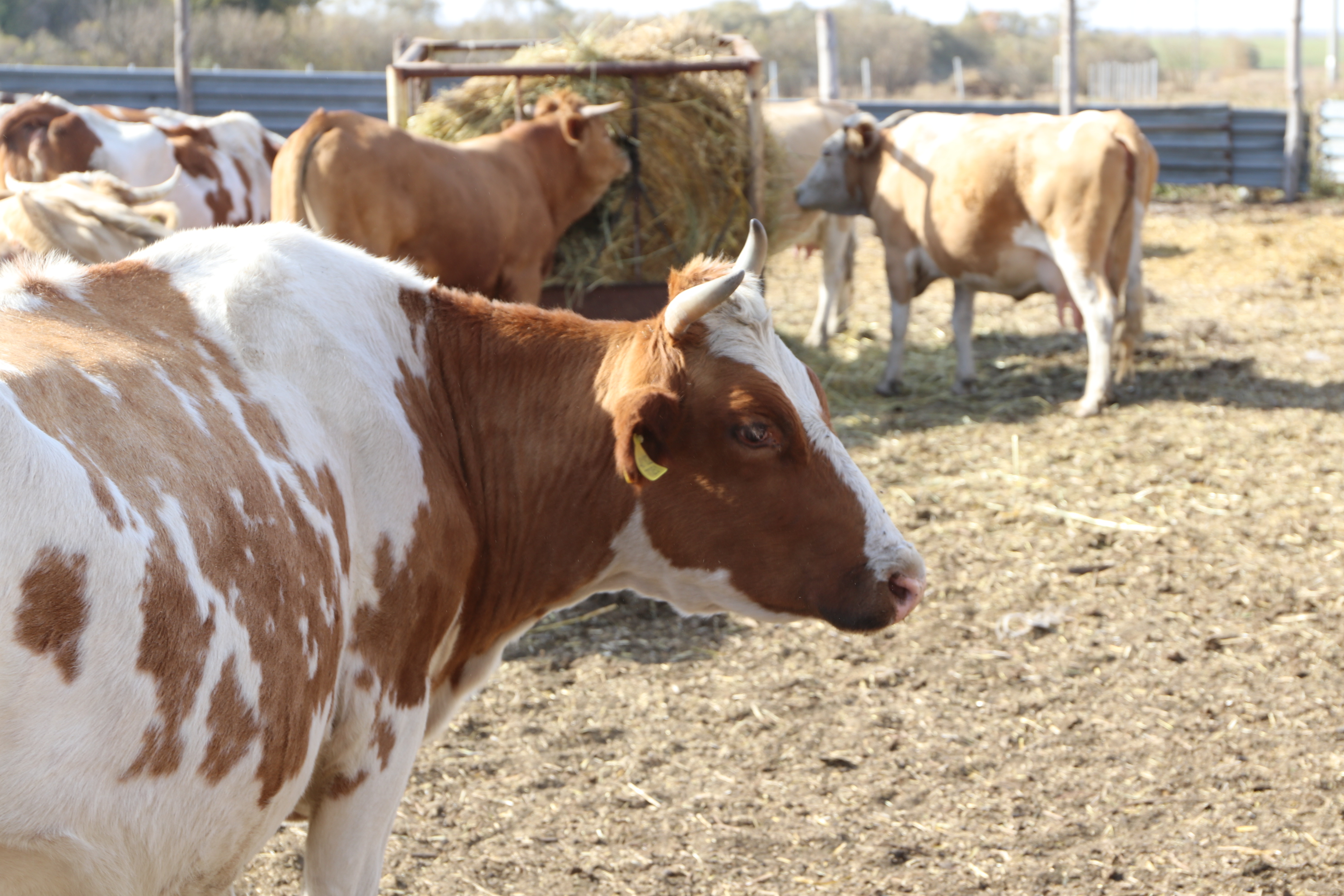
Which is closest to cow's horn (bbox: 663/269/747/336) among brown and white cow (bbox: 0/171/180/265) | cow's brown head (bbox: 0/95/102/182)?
brown and white cow (bbox: 0/171/180/265)

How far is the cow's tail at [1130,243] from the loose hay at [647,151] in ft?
7.41

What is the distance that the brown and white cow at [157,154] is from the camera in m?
7.42

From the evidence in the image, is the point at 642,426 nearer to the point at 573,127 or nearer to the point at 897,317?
the point at 573,127

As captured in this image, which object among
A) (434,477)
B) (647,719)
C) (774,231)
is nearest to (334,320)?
(434,477)

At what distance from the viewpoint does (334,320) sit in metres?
2.29

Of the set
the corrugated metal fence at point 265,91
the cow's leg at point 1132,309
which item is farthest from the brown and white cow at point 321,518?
the corrugated metal fence at point 265,91

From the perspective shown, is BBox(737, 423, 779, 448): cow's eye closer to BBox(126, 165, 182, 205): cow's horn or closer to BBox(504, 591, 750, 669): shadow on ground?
BBox(504, 591, 750, 669): shadow on ground

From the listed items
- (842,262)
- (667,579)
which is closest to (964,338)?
(842,262)

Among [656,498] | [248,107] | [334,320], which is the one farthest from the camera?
[248,107]

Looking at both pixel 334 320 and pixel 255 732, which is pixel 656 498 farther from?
pixel 255 732

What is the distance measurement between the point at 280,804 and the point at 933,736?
7.84 ft

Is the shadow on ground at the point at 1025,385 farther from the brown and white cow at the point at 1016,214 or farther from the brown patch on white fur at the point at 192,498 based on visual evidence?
the brown patch on white fur at the point at 192,498

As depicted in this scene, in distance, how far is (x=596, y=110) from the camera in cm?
710

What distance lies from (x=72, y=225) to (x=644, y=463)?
2.84 m
